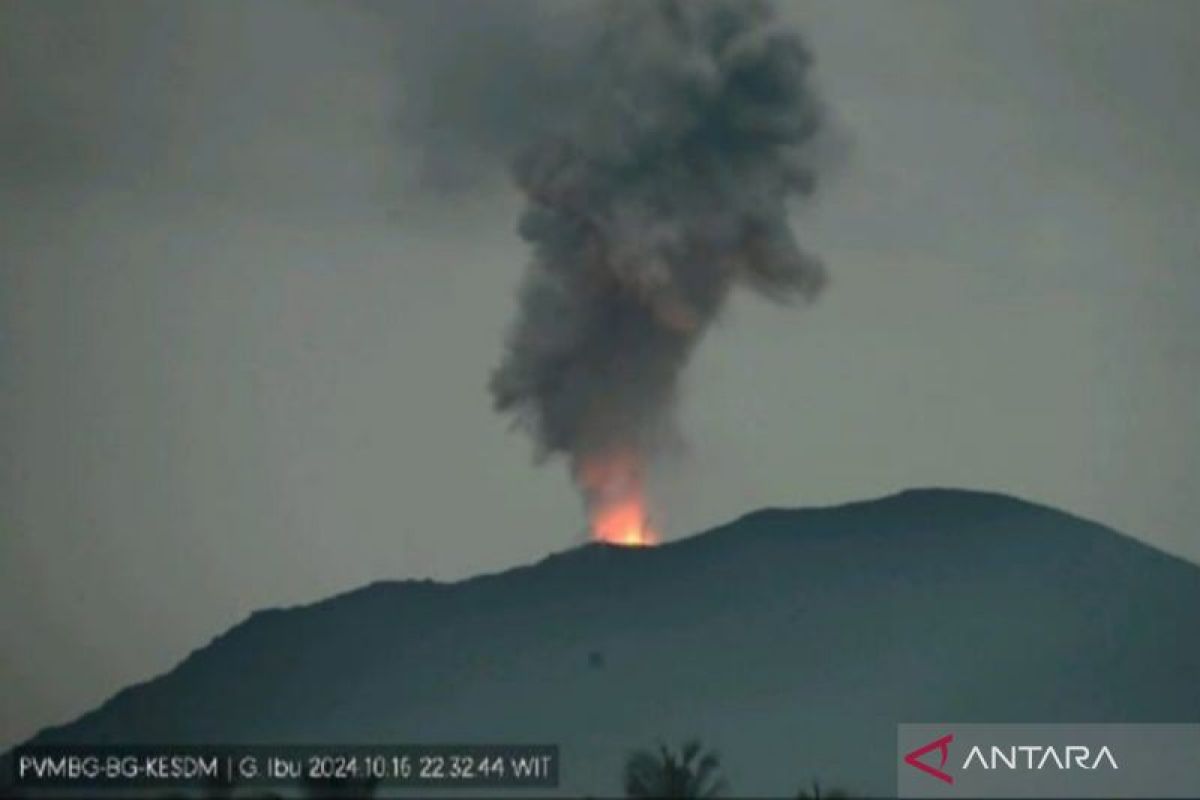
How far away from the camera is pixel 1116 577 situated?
55562 mm

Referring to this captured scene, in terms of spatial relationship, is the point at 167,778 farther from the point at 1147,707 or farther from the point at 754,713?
the point at 1147,707

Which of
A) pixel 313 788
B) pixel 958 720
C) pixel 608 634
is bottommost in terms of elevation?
pixel 313 788

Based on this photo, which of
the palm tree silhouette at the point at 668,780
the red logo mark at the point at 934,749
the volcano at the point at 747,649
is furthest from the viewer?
the volcano at the point at 747,649

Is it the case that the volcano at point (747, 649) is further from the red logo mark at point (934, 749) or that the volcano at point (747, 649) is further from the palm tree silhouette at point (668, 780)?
the palm tree silhouette at point (668, 780)

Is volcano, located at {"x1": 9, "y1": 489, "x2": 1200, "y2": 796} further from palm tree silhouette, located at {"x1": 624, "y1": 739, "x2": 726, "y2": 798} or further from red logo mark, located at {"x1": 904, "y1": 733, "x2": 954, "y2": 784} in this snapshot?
palm tree silhouette, located at {"x1": 624, "y1": 739, "x2": 726, "y2": 798}

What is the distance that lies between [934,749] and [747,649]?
17.2m

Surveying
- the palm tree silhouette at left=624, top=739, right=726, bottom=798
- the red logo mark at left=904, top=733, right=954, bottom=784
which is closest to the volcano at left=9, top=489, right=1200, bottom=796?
the red logo mark at left=904, top=733, right=954, bottom=784

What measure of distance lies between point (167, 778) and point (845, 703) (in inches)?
785

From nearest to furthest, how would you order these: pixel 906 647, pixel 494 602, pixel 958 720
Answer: pixel 958 720, pixel 906 647, pixel 494 602

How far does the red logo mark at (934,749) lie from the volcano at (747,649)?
325 cm

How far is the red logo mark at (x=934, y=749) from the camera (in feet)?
108

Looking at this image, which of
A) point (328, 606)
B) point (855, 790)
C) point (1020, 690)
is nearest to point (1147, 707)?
point (1020, 690)

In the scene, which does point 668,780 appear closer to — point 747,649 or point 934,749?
point 934,749

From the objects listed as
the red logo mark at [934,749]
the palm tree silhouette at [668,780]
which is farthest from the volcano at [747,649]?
the palm tree silhouette at [668,780]
